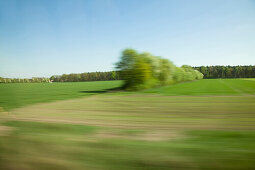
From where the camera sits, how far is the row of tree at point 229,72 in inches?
5115

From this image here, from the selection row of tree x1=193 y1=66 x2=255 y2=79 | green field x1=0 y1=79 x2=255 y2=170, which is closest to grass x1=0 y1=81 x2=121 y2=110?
green field x1=0 y1=79 x2=255 y2=170

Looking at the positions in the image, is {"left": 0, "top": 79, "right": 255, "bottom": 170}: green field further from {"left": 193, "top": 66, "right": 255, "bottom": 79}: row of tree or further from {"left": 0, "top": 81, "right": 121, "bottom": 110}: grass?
{"left": 193, "top": 66, "right": 255, "bottom": 79}: row of tree

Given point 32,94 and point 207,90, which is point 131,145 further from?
point 32,94

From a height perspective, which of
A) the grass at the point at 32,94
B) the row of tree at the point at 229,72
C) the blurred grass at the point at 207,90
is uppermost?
the row of tree at the point at 229,72

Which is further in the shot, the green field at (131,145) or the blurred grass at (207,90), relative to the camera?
the blurred grass at (207,90)

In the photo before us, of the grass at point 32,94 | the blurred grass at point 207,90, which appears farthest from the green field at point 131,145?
the blurred grass at point 207,90

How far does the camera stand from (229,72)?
5492 inches

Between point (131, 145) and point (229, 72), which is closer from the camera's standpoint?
point (131, 145)

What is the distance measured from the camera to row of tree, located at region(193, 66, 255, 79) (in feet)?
426

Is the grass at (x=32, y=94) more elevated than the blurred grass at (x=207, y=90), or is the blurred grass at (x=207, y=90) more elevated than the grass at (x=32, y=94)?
the grass at (x=32, y=94)

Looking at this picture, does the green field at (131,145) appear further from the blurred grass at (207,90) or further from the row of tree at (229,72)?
the row of tree at (229,72)

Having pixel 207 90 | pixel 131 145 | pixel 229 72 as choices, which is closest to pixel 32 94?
pixel 131 145

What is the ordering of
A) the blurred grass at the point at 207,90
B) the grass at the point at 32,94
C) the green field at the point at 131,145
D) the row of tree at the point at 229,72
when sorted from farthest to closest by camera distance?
the row of tree at the point at 229,72 → the blurred grass at the point at 207,90 → the grass at the point at 32,94 → the green field at the point at 131,145

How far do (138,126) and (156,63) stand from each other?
1084 inches
